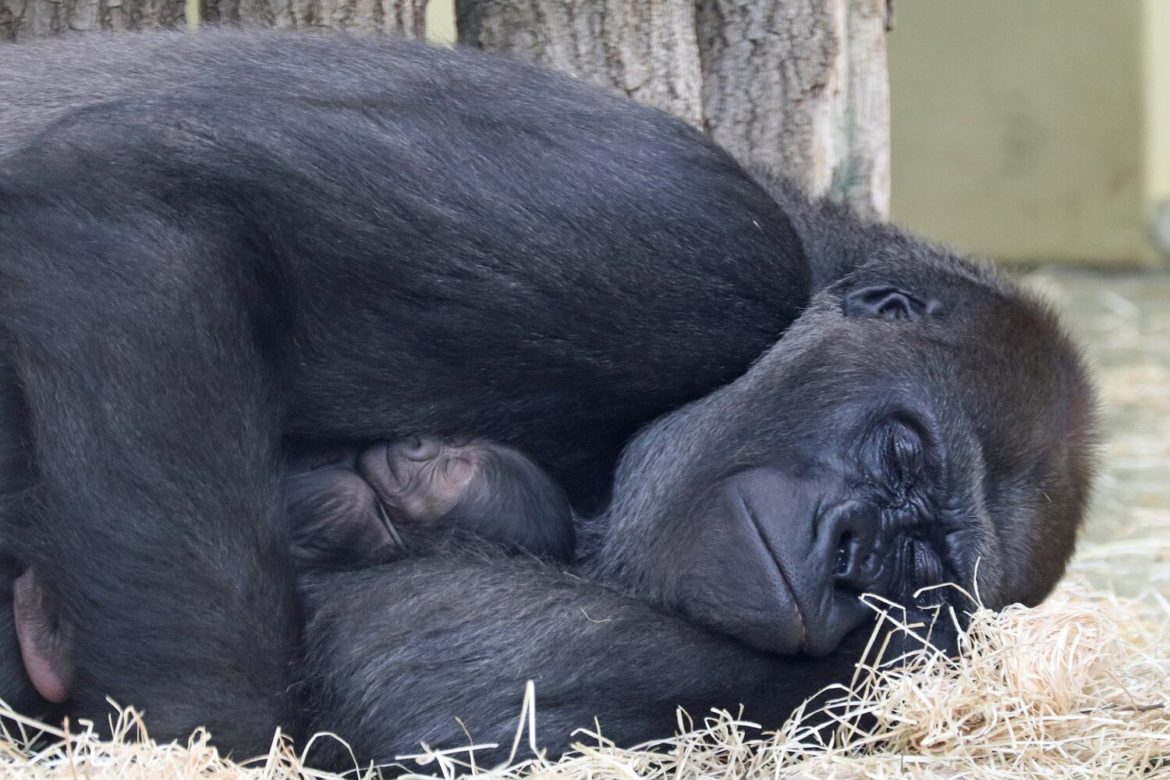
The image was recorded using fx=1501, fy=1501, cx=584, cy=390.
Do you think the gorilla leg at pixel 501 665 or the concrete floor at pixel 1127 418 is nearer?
the gorilla leg at pixel 501 665

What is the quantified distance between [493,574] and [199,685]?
0.57m

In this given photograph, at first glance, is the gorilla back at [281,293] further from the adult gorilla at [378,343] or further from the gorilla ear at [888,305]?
the gorilla ear at [888,305]

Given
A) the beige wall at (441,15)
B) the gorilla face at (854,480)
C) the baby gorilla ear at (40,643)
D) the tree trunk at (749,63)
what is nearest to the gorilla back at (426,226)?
the gorilla face at (854,480)

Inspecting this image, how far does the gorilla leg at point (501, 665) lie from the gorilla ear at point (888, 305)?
757 mm

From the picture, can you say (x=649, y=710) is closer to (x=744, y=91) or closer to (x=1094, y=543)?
(x=744, y=91)

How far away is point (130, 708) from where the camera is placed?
7.86 ft

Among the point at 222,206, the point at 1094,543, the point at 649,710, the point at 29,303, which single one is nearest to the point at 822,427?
the point at 649,710

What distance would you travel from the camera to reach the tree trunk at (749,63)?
3838 mm

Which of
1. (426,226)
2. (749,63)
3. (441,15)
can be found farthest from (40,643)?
(441,15)

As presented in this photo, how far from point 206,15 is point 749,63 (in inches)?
57.2

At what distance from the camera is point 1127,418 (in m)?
7.04

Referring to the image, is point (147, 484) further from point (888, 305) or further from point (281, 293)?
point (888, 305)

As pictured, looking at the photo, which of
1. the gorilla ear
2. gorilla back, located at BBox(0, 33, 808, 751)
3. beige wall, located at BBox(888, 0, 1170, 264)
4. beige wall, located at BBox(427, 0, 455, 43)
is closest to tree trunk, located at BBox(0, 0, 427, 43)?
gorilla back, located at BBox(0, 33, 808, 751)

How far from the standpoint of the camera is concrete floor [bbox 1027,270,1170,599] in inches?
191
